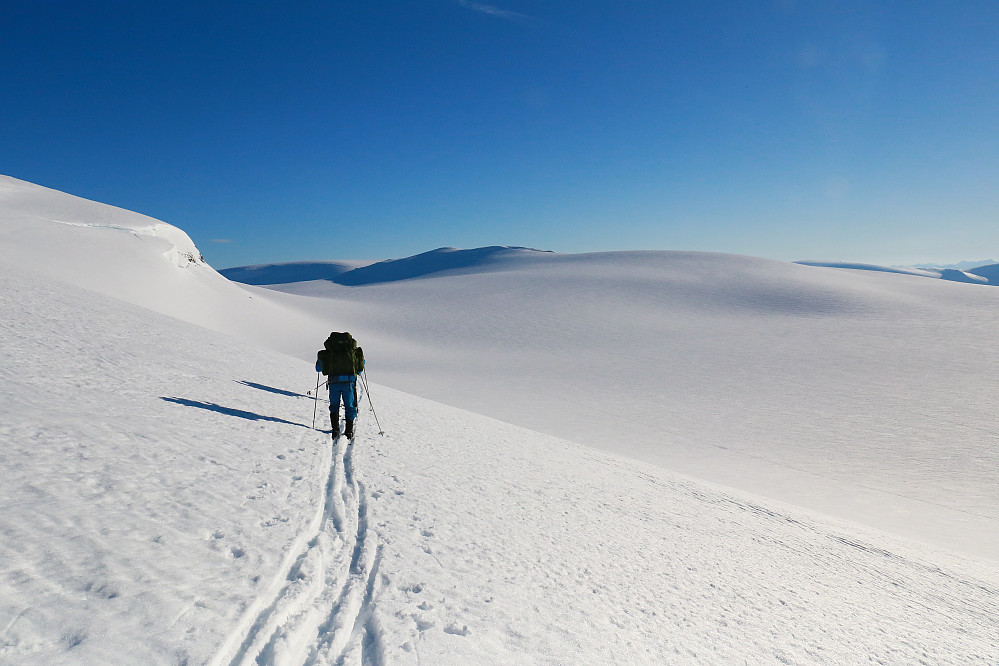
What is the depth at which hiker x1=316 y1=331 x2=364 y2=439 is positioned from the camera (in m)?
7.88

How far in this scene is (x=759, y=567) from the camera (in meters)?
5.47

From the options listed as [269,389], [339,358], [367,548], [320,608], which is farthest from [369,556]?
[269,389]

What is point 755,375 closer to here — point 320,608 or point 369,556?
point 369,556

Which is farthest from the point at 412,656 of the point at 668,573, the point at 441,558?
the point at 668,573

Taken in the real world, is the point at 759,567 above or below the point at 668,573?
below

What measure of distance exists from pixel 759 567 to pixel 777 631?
1493 mm

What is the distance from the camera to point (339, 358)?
811 cm

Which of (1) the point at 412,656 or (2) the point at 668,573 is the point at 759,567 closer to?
(2) the point at 668,573

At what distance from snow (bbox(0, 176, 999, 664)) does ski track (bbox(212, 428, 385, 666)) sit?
0.05 feet

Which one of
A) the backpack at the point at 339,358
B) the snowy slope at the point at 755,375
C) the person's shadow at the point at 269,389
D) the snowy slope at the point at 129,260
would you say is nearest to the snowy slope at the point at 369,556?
the backpack at the point at 339,358

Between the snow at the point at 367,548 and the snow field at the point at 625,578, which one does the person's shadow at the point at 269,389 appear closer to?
the snow at the point at 367,548

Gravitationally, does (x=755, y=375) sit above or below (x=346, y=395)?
below

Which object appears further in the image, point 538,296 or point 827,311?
point 538,296

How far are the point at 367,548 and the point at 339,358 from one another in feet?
14.7
